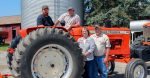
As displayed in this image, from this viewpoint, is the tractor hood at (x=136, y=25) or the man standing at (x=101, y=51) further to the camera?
the tractor hood at (x=136, y=25)

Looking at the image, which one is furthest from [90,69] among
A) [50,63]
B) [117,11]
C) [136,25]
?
[117,11]

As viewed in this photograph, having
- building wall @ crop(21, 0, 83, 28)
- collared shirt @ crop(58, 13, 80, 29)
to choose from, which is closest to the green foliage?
building wall @ crop(21, 0, 83, 28)

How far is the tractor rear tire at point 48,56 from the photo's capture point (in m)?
7.68

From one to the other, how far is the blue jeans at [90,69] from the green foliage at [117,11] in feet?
61.9

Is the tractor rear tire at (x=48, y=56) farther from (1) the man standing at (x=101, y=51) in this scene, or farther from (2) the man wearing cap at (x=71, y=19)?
(2) the man wearing cap at (x=71, y=19)

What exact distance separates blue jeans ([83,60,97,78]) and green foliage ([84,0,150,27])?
18.9 metres

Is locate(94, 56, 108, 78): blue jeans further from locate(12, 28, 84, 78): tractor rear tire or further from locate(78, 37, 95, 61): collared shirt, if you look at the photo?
locate(12, 28, 84, 78): tractor rear tire

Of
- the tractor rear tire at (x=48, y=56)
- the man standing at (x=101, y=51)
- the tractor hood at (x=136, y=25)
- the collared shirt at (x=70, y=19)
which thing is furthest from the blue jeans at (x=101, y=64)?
the tractor hood at (x=136, y=25)

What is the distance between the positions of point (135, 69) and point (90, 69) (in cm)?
175

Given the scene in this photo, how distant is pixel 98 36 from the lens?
907 cm

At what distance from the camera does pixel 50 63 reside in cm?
795

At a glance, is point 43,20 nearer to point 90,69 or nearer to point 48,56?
point 48,56

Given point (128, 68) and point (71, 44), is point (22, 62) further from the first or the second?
point (128, 68)

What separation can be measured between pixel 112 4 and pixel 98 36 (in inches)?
822
